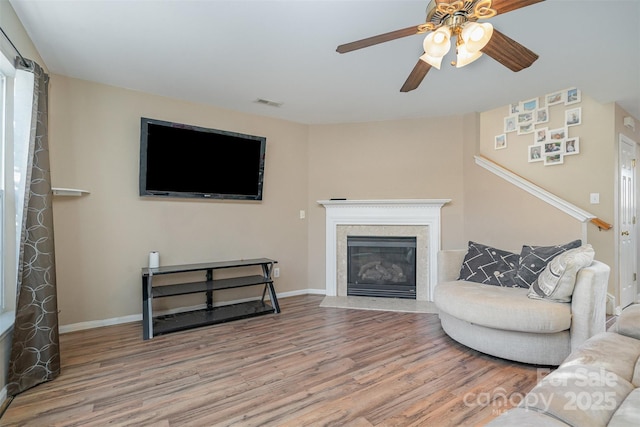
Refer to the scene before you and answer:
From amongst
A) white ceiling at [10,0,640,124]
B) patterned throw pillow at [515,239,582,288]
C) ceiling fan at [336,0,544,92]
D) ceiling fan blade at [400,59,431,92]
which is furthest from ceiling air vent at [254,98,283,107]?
patterned throw pillow at [515,239,582,288]

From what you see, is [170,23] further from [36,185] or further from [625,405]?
[625,405]

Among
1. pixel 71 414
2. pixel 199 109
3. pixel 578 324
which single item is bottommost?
pixel 71 414

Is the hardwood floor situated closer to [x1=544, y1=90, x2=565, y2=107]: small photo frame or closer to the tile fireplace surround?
the tile fireplace surround

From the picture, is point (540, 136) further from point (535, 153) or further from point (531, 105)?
point (531, 105)

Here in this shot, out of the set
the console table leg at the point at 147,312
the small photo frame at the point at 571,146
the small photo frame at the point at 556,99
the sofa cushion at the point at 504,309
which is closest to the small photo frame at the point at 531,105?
the small photo frame at the point at 556,99

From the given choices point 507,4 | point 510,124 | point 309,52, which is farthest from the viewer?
point 510,124

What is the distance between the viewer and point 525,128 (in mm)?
4438

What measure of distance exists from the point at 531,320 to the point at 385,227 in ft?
7.05

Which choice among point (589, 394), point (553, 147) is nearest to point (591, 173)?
point (553, 147)

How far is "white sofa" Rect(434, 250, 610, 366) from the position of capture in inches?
81.7

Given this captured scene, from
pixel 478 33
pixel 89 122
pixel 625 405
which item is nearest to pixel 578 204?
pixel 478 33

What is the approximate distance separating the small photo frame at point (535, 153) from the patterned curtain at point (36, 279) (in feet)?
17.4

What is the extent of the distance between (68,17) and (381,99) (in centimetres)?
272

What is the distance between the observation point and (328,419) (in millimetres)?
1646
